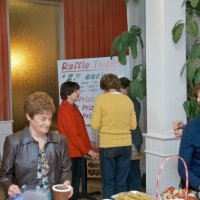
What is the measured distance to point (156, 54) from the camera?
3594mm

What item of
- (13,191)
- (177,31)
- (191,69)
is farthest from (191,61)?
(13,191)

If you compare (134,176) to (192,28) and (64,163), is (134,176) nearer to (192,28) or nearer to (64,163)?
(192,28)

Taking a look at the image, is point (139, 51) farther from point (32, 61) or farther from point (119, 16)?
point (32, 61)

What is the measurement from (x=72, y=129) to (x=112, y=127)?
17.0 inches

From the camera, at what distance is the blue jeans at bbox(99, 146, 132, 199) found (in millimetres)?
3818

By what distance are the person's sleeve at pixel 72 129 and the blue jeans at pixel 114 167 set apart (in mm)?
241

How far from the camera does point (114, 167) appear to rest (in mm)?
A: 3889

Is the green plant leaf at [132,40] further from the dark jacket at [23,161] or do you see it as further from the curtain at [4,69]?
the dark jacket at [23,161]

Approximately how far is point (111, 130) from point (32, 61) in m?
2.45

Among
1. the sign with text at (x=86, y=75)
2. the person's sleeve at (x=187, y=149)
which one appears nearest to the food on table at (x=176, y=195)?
the person's sleeve at (x=187, y=149)

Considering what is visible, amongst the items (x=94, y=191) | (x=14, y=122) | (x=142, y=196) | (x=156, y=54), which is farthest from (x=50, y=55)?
(x=142, y=196)

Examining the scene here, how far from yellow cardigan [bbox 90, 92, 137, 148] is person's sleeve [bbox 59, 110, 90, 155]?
26 centimetres

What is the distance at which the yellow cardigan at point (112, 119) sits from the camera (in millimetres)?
3734

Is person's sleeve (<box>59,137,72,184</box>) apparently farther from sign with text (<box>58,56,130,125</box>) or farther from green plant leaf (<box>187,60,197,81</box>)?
sign with text (<box>58,56,130,125</box>)
